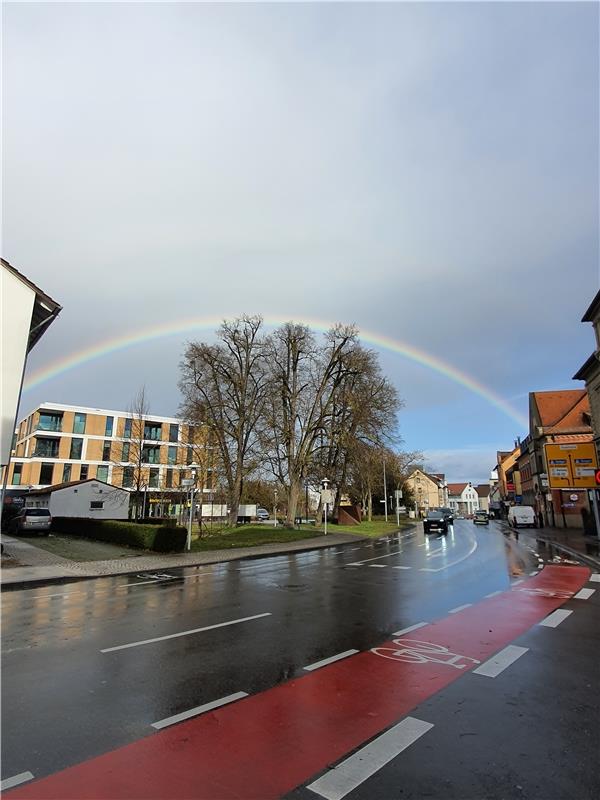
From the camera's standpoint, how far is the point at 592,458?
30984 millimetres

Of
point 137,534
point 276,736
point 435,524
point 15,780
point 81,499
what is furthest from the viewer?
point 81,499

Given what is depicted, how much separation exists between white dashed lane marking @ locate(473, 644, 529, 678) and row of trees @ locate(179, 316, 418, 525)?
26.8 metres

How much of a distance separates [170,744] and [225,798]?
0.97 m

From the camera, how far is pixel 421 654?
20.5 ft

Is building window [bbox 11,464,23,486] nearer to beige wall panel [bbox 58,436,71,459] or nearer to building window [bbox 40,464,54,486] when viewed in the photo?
building window [bbox 40,464,54,486]

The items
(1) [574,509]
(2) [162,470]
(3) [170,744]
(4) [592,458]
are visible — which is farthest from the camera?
(2) [162,470]

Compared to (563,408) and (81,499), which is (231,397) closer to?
(81,499)

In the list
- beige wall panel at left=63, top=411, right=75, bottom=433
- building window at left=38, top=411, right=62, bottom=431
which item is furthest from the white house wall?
building window at left=38, top=411, right=62, bottom=431

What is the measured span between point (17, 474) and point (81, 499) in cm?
2117

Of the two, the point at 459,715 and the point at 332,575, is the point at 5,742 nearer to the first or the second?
the point at 459,715

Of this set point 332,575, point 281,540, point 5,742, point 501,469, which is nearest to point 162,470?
point 281,540

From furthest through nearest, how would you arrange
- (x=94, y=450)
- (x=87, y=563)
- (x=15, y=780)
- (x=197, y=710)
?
(x=94, y=450) < (x=87, y=563) < (x=197, y=710) < (x=15, y=780)

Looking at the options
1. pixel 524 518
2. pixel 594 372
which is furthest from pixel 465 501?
pixel 594 372

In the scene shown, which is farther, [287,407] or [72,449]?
[72,449]
